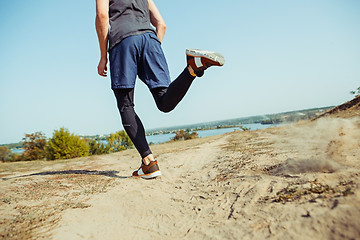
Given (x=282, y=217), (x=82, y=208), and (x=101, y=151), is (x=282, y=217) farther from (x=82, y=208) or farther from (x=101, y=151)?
(x=101, y=151)

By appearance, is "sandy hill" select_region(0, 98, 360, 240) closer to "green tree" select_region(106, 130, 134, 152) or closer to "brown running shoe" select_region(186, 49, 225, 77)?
"brown running shoe" select_region(186, 49, 225, 77)

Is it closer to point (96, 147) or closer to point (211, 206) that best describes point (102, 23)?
point (211, 206)

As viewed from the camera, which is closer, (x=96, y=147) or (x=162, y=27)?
(x=162, y=27)

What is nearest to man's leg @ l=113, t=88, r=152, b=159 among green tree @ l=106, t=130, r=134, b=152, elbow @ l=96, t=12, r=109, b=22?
elbow @ l=96, t=12, r=109, b=22

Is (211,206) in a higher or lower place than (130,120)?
lower

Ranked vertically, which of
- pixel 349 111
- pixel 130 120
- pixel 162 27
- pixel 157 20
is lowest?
pixel 349 111

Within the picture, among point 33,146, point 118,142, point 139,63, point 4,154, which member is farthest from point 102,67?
point 4,154

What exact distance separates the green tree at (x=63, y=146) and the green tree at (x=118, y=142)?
5731 mm

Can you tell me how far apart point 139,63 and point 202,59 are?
0.77m

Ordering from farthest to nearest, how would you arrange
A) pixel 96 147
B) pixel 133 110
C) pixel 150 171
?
pixel 96 147, pixel 133 110, pixel 150 171

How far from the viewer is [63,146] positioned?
33.1 ft

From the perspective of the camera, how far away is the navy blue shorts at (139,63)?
79.0 inches

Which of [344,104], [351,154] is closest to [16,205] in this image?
[351,154]

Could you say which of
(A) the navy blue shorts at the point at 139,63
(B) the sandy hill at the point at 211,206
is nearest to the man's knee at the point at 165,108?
(A) the navy blue shorts at the point at 139,63
